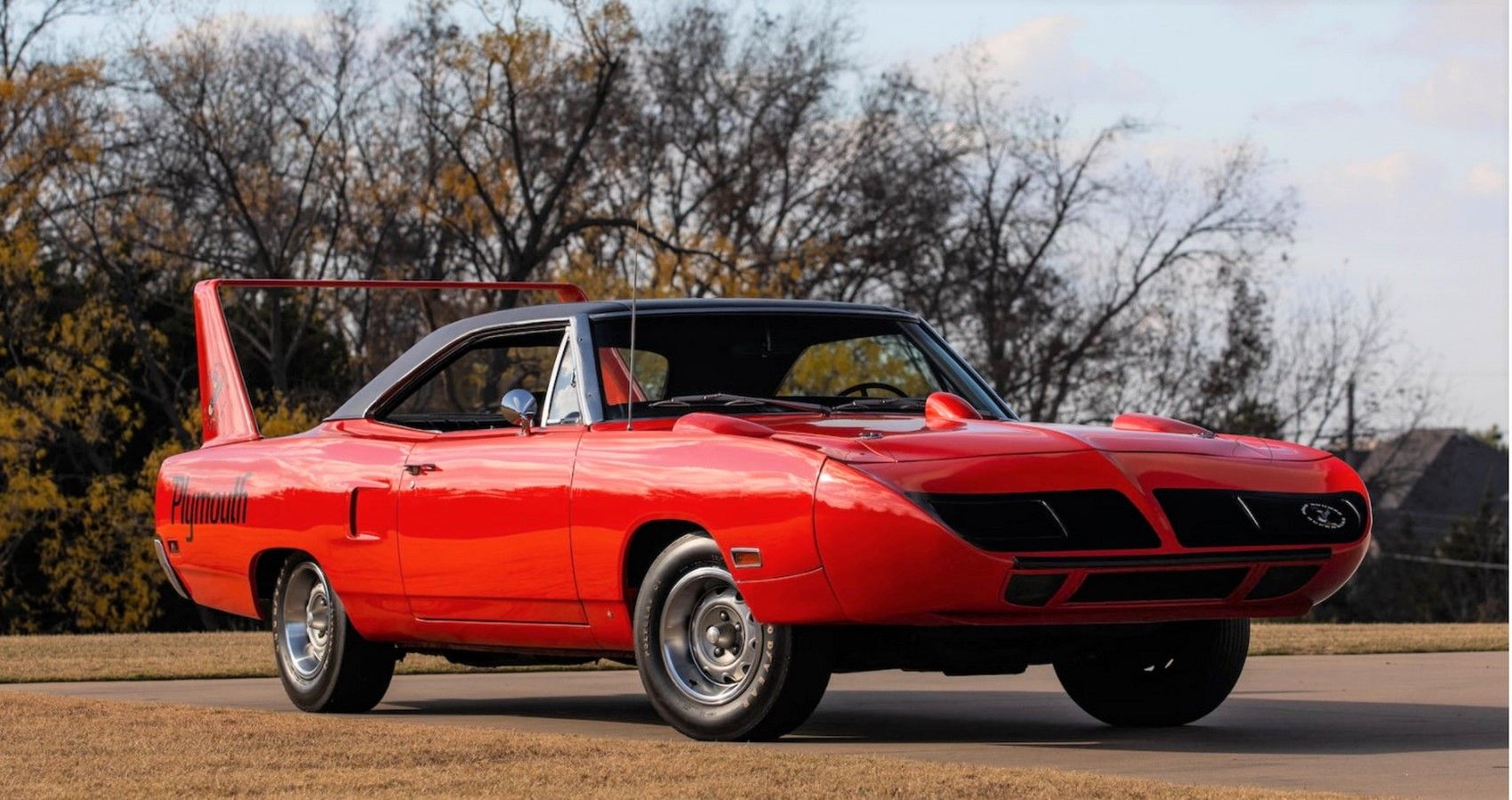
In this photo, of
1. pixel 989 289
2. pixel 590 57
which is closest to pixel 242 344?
pixel 590 57

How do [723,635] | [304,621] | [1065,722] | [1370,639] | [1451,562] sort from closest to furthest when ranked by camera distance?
1. [723,635]
2. [1065,722]
3. [304,621]
4. [1370,639]
5. [1451,562]

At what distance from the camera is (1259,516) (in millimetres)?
7273

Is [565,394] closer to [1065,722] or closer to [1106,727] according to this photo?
[1065,722]

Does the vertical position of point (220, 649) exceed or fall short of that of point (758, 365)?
it falls short

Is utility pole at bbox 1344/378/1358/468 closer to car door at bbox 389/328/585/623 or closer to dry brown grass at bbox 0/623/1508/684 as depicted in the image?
dry brown grass at bbox 0/623/1508/684

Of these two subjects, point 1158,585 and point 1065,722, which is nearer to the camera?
point 1158,585

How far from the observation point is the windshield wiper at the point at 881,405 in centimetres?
841

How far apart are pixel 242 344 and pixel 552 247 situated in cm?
681

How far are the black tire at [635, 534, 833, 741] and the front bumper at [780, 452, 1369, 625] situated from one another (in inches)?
10.2

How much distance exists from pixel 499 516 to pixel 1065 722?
233cm

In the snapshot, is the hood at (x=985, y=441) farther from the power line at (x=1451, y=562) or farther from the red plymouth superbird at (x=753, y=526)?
the power line at (x=1451, y=562)

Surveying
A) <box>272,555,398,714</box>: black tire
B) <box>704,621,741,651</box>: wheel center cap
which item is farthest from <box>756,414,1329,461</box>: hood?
<box>272,555,398,714</box>: black tire

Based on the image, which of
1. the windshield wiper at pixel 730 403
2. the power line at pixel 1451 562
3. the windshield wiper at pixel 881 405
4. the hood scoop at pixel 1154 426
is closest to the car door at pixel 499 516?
the windshield wiper at pixel 730 403

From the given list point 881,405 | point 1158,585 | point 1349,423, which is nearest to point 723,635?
point 881,405
